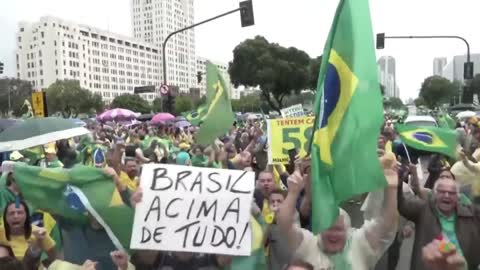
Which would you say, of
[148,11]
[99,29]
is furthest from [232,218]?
[148,11]

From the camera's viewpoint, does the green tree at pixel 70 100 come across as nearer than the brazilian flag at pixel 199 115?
No

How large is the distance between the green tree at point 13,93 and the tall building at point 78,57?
4811cm

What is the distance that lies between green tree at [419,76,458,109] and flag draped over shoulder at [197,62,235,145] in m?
69.0

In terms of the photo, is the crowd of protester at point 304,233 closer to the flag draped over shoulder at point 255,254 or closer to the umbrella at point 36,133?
the flag draped over shoulder at point 255,254

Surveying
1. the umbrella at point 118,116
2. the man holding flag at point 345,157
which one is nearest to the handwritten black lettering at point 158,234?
the man holding flag at point 345,157

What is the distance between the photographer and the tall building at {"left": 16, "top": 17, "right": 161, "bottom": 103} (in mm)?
155000

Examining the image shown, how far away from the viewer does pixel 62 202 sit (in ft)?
14.4

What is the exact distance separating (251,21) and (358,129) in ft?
46.5

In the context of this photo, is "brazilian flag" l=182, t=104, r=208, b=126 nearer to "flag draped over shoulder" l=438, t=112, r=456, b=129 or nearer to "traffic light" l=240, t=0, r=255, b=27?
"flag draped over shoulder" l=438, t=112, r=456, b=129

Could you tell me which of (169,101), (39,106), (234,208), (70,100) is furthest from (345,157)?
(70,100)

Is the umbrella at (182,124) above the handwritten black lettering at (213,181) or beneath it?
beneath

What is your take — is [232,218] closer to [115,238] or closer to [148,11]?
[115,238]

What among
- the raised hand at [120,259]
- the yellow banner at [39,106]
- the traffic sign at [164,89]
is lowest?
the raised hand at [120,259]

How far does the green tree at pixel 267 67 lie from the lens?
52219 millimetres
